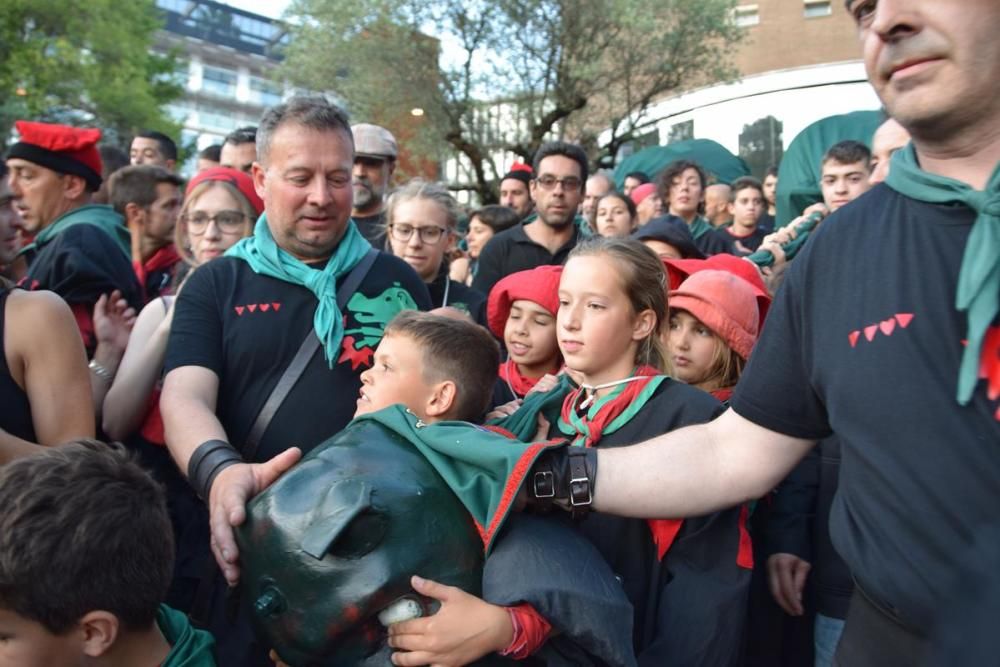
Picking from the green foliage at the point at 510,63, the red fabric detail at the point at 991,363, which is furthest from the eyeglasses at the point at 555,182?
the green foliage at the point at 510,63

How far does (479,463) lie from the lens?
1717 mm

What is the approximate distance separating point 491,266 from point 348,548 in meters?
3.84

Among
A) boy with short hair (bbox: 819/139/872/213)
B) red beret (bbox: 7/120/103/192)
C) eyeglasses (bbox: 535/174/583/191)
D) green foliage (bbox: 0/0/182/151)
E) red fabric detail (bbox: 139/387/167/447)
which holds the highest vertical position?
green foliage (bbox: 0/0/182/151)

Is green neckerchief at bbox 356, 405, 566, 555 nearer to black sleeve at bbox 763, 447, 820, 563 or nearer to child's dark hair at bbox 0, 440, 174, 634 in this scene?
child's dark hair at bbox 0, 440, 174, 634

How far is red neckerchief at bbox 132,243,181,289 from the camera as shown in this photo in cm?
407

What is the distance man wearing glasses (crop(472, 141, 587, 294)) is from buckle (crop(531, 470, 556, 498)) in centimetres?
352

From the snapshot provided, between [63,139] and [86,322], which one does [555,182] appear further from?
[86,322]

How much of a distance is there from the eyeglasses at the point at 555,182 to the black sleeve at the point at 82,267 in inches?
110

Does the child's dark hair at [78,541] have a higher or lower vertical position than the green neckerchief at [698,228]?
lower

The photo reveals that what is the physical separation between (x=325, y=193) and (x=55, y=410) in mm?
1033

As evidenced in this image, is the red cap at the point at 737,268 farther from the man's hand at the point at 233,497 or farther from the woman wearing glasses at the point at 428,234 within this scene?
the man's hand at the point at 233,497

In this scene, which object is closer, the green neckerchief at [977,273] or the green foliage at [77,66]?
the green neckerchief at [977,273]

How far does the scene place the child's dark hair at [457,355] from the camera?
86.3 inches

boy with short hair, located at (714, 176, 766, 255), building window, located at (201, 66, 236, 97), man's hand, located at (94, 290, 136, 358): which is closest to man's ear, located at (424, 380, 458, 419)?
man's hand, located at (94, 290, 136, 358)
